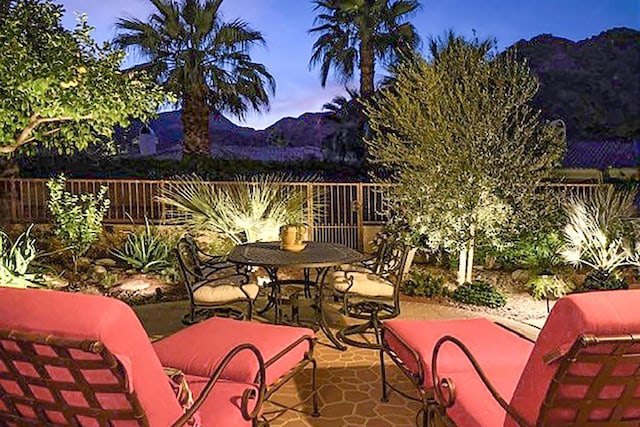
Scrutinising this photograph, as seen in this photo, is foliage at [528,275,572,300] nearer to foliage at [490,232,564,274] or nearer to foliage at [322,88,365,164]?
foliage at [490,232,564,274]

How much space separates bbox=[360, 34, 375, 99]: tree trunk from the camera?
1541 cm

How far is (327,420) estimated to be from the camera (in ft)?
10.4

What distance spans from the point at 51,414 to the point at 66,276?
5316 millimetres

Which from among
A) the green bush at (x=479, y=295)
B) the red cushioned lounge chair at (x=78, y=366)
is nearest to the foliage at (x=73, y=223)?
the green bush at (x=479, y=295)

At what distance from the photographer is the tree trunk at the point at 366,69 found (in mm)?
15414

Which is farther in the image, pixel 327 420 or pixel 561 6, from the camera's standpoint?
pixel 561 6

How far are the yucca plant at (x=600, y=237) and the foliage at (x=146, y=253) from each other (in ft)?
16.2

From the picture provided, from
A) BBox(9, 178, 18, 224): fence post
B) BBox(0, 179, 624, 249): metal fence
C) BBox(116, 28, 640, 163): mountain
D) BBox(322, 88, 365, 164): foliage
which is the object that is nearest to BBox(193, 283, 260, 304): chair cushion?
BBox(0, 179, 624, 249): metal fence

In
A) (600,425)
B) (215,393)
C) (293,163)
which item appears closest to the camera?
(600,425)

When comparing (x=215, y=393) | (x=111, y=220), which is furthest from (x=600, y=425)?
(x=111, y=220)

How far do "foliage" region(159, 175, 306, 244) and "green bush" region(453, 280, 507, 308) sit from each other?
2407 millimetres

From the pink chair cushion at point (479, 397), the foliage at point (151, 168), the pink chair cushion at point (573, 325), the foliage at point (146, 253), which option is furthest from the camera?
the foliage at point (151, 168)

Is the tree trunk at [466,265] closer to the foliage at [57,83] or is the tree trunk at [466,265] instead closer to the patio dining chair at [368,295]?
the patio dining chair at [368,295]

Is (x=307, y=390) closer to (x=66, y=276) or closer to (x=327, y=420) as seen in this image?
(x=327, y=420)
